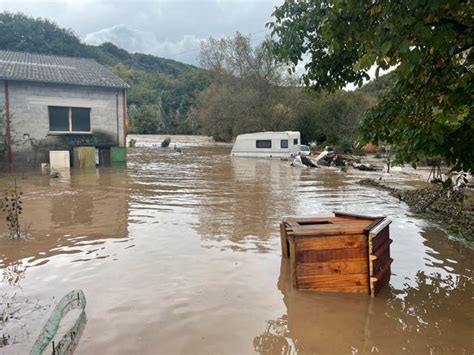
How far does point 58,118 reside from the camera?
2084 centimetres

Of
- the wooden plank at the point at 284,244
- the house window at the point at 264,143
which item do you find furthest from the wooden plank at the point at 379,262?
the house window at the point at 264,143

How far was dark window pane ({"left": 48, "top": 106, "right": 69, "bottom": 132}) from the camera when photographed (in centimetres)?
2061

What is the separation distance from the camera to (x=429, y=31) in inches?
111

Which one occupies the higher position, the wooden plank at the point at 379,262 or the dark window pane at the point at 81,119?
the dark window pane at the point at 81,119

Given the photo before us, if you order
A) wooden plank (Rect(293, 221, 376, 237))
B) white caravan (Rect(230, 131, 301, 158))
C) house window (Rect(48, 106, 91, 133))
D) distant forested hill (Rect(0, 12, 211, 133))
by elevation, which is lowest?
wooden plank (Rect(293, 221, 376, 237))

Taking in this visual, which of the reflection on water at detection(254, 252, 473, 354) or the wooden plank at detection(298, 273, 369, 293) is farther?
the wooden plank at detection(298, 273, 369, 293)

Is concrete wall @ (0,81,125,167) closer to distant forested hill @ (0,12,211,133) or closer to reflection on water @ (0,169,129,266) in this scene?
reflection on water @ (0,169,129,266)

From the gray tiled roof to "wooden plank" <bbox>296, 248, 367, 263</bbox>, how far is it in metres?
18.6

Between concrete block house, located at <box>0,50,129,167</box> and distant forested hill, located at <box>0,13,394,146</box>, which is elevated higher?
distant forested hill, located at <box>0,13,394,146</box>

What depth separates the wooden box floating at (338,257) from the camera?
4914 millimetres

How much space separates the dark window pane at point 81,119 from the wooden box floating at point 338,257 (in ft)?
61.0

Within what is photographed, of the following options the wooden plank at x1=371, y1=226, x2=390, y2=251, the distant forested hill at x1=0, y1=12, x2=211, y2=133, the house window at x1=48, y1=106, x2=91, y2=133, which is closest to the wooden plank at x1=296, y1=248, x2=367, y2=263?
the wooden plank at x1=371, y1=226, x2=390, y2=251

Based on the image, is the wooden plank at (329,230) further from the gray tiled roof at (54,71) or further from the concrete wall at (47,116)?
the gray tiled roof at (54,71)

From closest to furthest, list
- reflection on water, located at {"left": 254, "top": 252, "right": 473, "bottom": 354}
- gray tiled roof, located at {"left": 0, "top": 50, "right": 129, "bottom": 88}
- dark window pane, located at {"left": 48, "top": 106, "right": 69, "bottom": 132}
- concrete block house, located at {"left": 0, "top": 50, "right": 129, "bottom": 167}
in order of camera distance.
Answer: reflection on water, located at {"left": 254, "top": 252, "right": 473, "bottom": 354}
concrete block house, located at {"left": 0, "top": 50, "right": 129, "bottom": 167}
gray tiled roof, located at {"left": 0, "top": 50, "right": 129, "bottom": 88}
dark window pane, located at {"left": 48, "top": 106, "right": 69, "bottom": 132}
